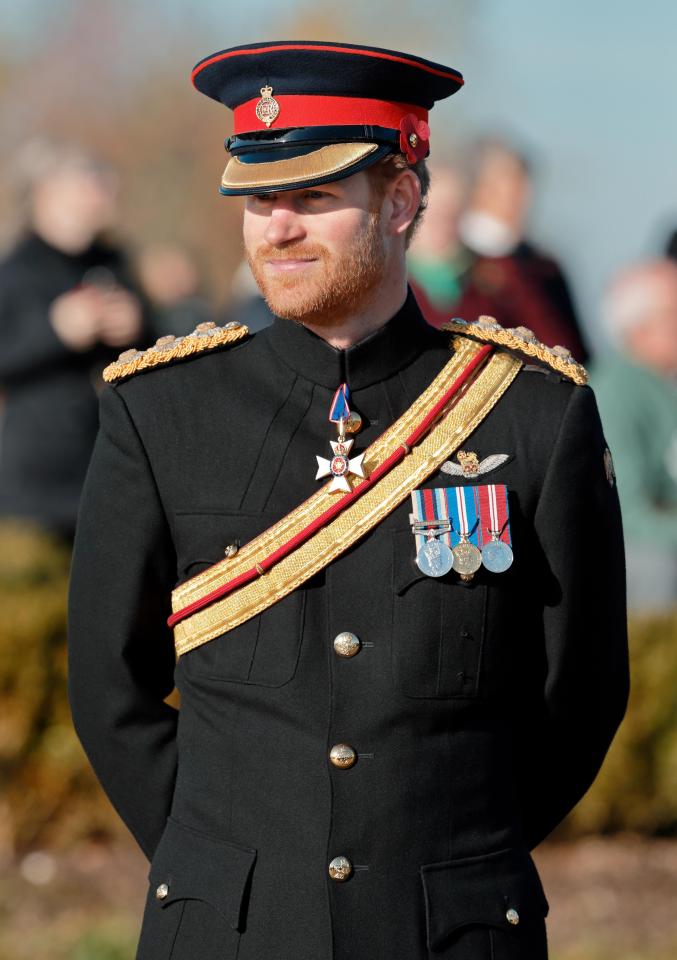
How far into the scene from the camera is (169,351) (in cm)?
319

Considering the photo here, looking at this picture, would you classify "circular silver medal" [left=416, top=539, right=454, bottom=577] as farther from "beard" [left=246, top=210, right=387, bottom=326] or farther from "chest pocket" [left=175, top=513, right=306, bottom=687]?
"beard" [left=246, top=210, right=387, bottom=326]

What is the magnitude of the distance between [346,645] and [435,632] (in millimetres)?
151

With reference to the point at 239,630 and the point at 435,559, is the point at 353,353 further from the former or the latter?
the point at 239,630

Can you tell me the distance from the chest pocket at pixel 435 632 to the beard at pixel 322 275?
447mm

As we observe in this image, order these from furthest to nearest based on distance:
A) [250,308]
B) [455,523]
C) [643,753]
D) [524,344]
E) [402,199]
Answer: [250,308] → [643,753] → [524,344] → [402,199] → [455,523]

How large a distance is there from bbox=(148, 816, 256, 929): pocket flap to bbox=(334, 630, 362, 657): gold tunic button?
0.36 metres

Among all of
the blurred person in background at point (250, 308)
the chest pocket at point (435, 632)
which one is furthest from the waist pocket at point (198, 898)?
the blurred person in background at point (250, 308)

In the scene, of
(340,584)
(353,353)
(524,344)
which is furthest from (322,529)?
(524,344)

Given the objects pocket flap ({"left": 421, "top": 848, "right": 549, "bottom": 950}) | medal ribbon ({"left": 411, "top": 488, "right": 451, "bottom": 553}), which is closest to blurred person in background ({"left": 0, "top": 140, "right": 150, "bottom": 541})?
medal ribbon ({"left": 411, "top": 488, "right": 451, "bottom": 553})

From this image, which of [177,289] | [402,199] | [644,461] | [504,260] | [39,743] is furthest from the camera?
[177,289]

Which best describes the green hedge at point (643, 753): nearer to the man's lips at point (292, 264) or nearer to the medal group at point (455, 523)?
the medal group at point (455, 523)

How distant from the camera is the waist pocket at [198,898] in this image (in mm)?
2904

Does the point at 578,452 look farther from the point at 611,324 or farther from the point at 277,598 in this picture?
the point at 611,324

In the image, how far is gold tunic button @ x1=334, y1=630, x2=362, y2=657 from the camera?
2934 millimetres
